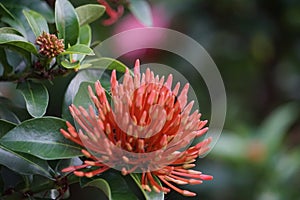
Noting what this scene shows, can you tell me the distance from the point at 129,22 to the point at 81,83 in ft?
4.21

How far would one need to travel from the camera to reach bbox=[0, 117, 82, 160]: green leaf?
2.31 feet

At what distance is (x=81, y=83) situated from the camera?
2.49ft

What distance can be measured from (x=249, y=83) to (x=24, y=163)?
69.2 inches

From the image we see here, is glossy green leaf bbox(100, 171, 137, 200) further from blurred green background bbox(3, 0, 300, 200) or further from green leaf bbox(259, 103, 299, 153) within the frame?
green leaf bbox(259, 103, 299, 153)

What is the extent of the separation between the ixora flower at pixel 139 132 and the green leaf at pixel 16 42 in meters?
0.12

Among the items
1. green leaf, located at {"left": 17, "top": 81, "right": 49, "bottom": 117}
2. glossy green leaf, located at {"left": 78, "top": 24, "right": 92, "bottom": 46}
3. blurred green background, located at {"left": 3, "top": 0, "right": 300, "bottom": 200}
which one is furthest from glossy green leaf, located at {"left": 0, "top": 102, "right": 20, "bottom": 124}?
blurred green background, located at {"left": 3, "top": 0, "right": 300, "bottom": 200}

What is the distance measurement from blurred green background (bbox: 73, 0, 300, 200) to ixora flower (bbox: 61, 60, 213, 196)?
3.26ft

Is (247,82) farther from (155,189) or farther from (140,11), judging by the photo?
(155,189)

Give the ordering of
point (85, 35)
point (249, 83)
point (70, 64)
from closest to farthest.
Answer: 1. point (70, 64)
2. point (85, 35)
3. point (249, 83)

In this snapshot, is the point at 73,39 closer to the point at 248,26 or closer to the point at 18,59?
the point at 18,59

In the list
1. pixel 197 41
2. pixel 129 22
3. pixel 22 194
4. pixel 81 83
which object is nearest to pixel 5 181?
pixel 22 194

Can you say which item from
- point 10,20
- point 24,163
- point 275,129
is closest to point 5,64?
point 10,20

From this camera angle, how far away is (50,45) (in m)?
0.76

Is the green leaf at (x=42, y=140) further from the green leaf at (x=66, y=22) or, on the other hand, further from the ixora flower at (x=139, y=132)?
the green leaf at (x=66, y=22)
